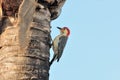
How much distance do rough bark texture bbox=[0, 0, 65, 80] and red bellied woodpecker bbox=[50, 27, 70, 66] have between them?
442 mm

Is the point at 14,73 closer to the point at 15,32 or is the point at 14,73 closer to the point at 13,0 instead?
the point at 15,32

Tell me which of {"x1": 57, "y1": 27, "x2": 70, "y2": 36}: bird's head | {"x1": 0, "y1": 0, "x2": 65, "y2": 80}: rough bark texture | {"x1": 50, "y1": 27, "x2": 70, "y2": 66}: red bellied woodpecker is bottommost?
{"x1": 57, "y1": 27, "x2": 70, "y2": 36}: bird's head

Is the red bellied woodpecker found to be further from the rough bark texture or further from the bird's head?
A: the rough bark texture

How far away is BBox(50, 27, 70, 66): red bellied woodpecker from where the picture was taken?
20.5ft

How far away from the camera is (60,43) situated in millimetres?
6910

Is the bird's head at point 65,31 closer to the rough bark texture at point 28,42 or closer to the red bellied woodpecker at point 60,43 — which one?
the red bellied woodpecker at point 60,43

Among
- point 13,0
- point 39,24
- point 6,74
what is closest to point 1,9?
point 13,0

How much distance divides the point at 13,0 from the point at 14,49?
62cm

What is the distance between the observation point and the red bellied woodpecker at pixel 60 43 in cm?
626

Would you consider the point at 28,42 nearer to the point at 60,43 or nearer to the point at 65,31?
the point at 60,43

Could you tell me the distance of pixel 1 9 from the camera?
5.21 metres

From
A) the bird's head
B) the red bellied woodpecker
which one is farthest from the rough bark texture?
the bird's head

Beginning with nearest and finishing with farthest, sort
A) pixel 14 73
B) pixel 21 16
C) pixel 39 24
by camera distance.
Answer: pixel 21 16 → pixel 14 73 → pixel 39 24

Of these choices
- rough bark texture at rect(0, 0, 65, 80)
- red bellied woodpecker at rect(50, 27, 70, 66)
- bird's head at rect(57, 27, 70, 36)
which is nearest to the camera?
rough bark texture at rect(0, 0, 65, 80)
